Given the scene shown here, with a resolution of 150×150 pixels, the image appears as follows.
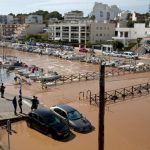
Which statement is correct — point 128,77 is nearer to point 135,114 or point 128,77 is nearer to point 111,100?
point 111,100

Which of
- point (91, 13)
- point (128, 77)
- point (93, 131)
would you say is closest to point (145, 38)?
point (128, 77)

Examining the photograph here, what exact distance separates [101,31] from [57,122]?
8210 centimetres

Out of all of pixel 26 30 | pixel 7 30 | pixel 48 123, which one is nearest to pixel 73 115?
pixel 48 123

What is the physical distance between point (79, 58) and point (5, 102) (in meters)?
41.9

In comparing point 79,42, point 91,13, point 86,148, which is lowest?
point 86,148

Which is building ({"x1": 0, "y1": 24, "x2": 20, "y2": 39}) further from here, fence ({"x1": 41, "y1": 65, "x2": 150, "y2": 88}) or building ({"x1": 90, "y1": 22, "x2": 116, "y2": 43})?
fence ({"x1": 41, "y1": 65, "x2": 150, "y2": 88})

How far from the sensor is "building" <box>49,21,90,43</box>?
99.4 metres

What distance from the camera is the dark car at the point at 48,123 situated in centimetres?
2003

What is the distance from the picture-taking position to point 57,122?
20438 mm

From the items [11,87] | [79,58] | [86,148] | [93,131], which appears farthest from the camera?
[79,58]

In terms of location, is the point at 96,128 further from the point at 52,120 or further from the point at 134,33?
the point at 134,33

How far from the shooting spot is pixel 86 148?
1903 cm

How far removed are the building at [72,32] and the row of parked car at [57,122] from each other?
77469 millimetres

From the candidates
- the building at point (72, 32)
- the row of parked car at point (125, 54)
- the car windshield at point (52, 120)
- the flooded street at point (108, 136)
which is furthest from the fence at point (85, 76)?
the building at point (72, 32)
